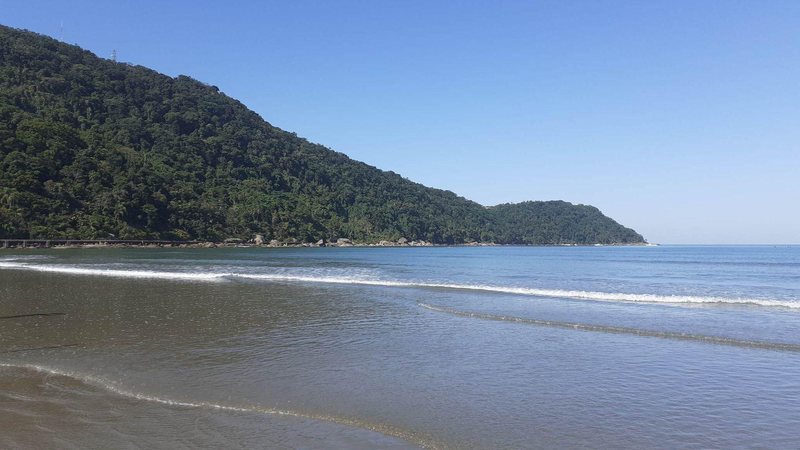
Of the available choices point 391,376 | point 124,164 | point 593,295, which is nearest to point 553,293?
point 593,295

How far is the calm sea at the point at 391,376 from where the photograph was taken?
21.8 ft

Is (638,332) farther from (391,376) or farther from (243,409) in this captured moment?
(243,409)

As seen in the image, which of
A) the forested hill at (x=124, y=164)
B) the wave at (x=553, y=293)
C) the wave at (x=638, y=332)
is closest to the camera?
the wave at (x=638, y=332)

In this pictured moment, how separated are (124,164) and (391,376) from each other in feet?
438

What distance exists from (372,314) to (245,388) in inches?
377

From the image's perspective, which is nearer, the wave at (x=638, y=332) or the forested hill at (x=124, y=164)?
the wave at (x=638, y=332)

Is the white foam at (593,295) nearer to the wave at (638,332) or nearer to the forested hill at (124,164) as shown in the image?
the wave at (638,332)

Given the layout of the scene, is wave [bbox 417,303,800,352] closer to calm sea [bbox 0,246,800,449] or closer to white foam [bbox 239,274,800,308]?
calm sea [bbox 0,246,800,449]

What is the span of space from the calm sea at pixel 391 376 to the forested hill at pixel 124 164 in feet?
318

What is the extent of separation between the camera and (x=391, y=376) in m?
9.55

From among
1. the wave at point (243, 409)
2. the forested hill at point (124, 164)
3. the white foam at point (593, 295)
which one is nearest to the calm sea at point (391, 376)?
the wave at point (243, 409)

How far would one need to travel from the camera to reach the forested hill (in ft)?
322

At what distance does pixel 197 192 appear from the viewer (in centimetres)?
14100

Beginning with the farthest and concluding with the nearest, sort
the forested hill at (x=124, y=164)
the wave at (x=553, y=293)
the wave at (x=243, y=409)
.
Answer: the forested hill at (x=124, y=164), the wave at (x=553, y=293), the wave at (x=243, y=409)
